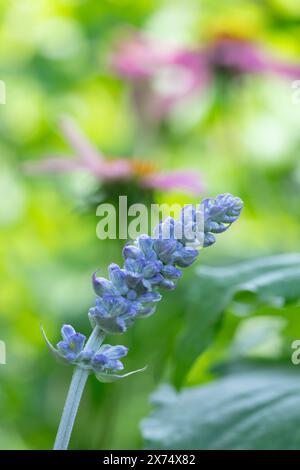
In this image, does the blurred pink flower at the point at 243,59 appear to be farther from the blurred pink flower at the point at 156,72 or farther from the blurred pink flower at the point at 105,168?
the blurred pink flower at the point at 105,168

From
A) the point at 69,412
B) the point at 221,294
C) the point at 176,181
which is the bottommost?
the point at 69,412

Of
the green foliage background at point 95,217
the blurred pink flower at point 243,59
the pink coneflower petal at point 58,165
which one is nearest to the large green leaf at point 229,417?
the green foliage background at point 95,217

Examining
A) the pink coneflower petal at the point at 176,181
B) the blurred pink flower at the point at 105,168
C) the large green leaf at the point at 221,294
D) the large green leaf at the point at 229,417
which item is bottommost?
the large green leaf at the point at 229,417

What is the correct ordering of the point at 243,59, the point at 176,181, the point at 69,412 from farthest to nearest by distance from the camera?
the point at 243,59 < the point at 176,181 < the point at 69,412

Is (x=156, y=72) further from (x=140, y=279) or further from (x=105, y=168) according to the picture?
(x=140, y=279)

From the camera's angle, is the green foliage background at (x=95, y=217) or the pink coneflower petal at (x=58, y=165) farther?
the pink coneflower petal at (x=58, y=165)

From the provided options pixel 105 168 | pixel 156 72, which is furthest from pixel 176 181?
pixel 156 72
